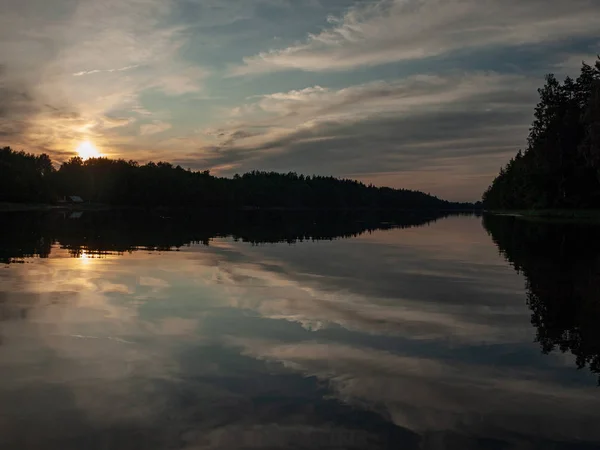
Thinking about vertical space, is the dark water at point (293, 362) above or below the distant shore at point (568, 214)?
below

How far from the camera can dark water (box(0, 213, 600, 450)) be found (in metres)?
7.54

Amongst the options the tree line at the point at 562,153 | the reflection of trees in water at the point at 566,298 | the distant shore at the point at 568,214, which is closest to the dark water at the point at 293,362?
the reflection of trees in water at the point at 566,298

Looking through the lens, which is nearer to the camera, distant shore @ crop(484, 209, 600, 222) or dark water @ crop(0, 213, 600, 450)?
dark water @ crop(0, 213, 600, 450)

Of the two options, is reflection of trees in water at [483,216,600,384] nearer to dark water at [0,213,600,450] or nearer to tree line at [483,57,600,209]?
dark water at [0,213,600,450]

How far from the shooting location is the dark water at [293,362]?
24.7ft

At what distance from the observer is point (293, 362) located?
10.7 m

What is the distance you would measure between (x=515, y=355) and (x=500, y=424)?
13.2ft

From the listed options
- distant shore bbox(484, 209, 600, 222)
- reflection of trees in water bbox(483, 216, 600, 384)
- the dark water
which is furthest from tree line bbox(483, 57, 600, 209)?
the dark water

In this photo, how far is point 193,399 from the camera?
8.62 metres

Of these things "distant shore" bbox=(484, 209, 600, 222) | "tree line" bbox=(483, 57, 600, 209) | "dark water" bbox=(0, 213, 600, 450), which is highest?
"tree line" bbox=(483, 57, 600, 209)

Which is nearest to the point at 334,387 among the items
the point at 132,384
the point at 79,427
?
the point at 132,384

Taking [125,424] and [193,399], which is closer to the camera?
[125,424]

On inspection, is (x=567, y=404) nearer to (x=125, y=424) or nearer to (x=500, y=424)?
(x=500, y=424)

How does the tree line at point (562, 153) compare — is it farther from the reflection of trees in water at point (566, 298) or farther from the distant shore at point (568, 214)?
the reflection of trees in water at point (566, 298)
